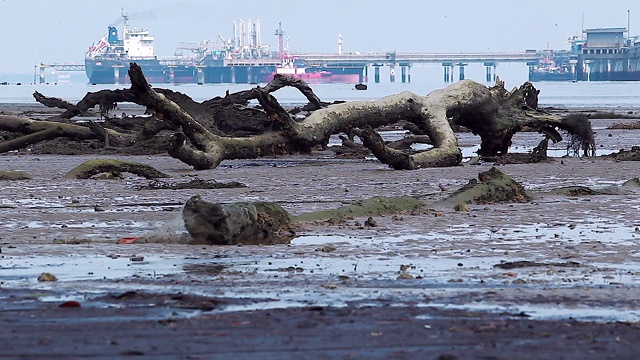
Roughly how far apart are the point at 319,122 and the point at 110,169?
9.41 ft

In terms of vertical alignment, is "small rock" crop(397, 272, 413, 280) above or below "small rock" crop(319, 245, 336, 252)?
above

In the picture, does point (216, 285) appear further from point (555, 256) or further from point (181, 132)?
point (181, 132)

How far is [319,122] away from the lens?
14992 mm

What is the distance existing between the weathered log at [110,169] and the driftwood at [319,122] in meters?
0.40

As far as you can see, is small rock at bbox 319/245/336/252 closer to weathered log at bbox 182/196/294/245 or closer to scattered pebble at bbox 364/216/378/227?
weathered log at bbox 182/196/294/245

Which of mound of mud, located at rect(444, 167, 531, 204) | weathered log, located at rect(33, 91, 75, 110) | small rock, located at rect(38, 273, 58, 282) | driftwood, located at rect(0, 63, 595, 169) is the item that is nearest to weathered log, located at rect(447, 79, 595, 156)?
driftwood, located at rect(0, 63, 595, 169)

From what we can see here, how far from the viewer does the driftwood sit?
14367mm

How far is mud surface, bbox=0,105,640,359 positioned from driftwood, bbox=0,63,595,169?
2828 mm

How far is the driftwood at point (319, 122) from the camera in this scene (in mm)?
14367

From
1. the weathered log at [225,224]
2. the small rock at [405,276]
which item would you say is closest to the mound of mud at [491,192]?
the weathered log at [225,224]

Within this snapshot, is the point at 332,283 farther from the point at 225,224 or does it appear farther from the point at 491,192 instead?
the point at 491,192

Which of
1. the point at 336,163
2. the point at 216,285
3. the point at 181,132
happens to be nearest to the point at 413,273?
the point at 216,285

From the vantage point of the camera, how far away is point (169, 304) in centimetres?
501

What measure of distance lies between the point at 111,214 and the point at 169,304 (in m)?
4.76
